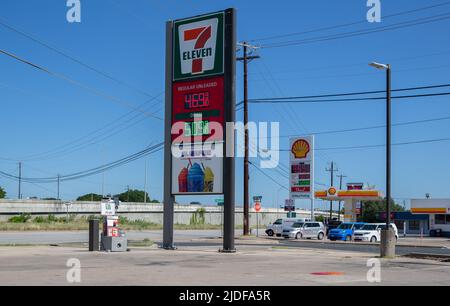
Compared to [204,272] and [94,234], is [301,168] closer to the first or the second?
[94,234]

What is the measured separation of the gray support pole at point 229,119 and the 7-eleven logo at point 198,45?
2.57ft

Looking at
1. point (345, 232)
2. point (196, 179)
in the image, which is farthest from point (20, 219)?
point (196, 179)

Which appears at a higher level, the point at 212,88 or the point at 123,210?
the point at 212,88

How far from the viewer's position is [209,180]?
27672mm

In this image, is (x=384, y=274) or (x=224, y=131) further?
(x=224, y=131)

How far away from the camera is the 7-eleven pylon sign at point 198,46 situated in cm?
2778

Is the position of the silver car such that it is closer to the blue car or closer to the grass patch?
the blue car

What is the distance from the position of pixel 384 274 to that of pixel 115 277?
26.0ft

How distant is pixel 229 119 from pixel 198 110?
80.3 inches

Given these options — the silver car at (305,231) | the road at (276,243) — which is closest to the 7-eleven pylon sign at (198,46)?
the road at (276,243)
